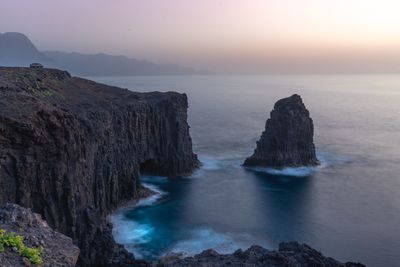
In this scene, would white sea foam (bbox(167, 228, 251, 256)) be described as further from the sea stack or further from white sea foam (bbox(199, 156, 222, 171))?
the sea stack

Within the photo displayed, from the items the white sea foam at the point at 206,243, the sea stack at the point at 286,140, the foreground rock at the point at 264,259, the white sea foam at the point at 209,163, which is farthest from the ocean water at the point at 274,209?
the foreground rock at the point at 264,259

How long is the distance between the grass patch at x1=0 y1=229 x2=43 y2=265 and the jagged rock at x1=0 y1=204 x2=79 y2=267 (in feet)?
0.71

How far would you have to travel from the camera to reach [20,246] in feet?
68.2

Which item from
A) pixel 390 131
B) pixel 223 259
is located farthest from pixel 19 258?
pixel 390 131

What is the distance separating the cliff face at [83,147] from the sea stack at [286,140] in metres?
17.2

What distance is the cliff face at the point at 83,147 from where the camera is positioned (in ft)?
162

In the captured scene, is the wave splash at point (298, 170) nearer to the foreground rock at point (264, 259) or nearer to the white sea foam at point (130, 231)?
the white sea foam at point (130, 231)

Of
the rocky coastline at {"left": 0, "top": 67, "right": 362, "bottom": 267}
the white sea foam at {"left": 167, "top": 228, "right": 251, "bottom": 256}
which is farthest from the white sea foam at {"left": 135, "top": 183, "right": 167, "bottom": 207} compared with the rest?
the white sea foam at {"left": 167, "top": 228, "right": 251, "bottom": 256}

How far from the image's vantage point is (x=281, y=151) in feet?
363

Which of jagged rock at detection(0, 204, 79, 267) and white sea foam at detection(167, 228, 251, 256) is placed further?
white sea foam at detection(167, 228, 251, 256)

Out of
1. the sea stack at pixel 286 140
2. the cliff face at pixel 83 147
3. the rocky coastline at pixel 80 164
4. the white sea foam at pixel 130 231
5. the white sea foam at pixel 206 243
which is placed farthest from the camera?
the sea stack at pixel 286 140

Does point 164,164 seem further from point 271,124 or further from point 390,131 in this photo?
point 390,131

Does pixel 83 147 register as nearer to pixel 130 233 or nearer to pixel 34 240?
pixel 130 233

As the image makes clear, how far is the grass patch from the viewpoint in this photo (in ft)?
66.2
